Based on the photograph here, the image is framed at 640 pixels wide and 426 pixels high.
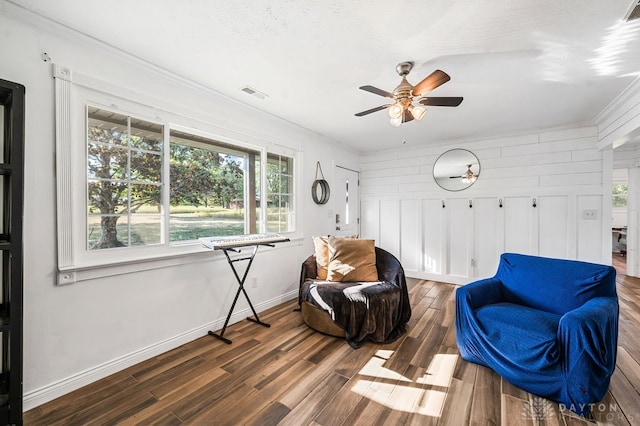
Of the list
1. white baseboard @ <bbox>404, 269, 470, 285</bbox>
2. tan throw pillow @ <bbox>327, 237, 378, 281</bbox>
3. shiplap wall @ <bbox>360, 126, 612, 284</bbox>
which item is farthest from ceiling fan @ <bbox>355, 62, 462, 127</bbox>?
white baseboard @ <bbox>404, 269, 470, 285</bbox>

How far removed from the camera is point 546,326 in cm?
178

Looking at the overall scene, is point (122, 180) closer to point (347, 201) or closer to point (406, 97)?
point (406, 97)

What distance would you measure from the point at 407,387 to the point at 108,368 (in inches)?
85.6

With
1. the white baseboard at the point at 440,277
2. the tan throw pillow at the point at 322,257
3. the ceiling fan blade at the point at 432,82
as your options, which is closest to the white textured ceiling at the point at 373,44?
the ceiling fan blade at the point at 432,82

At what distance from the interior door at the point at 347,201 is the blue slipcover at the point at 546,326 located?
105 inches

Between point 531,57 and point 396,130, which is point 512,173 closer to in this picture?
point 396,130

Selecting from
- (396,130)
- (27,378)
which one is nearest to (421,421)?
(27,378)

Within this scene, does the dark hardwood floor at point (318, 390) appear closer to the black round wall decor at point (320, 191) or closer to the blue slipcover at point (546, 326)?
the blue slipcover at point (546, 326)

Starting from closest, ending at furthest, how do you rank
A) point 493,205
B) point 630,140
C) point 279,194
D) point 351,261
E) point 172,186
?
point 172,186, point 351,261, point 630,140, point 279,194, point 493,205

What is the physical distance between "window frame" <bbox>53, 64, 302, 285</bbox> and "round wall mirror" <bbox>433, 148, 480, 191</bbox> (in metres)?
3.94

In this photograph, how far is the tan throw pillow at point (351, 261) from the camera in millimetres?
2867

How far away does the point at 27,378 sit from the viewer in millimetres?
1619

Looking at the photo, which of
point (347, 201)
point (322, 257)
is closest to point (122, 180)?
point (322, 257)

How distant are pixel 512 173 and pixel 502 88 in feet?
6.44
